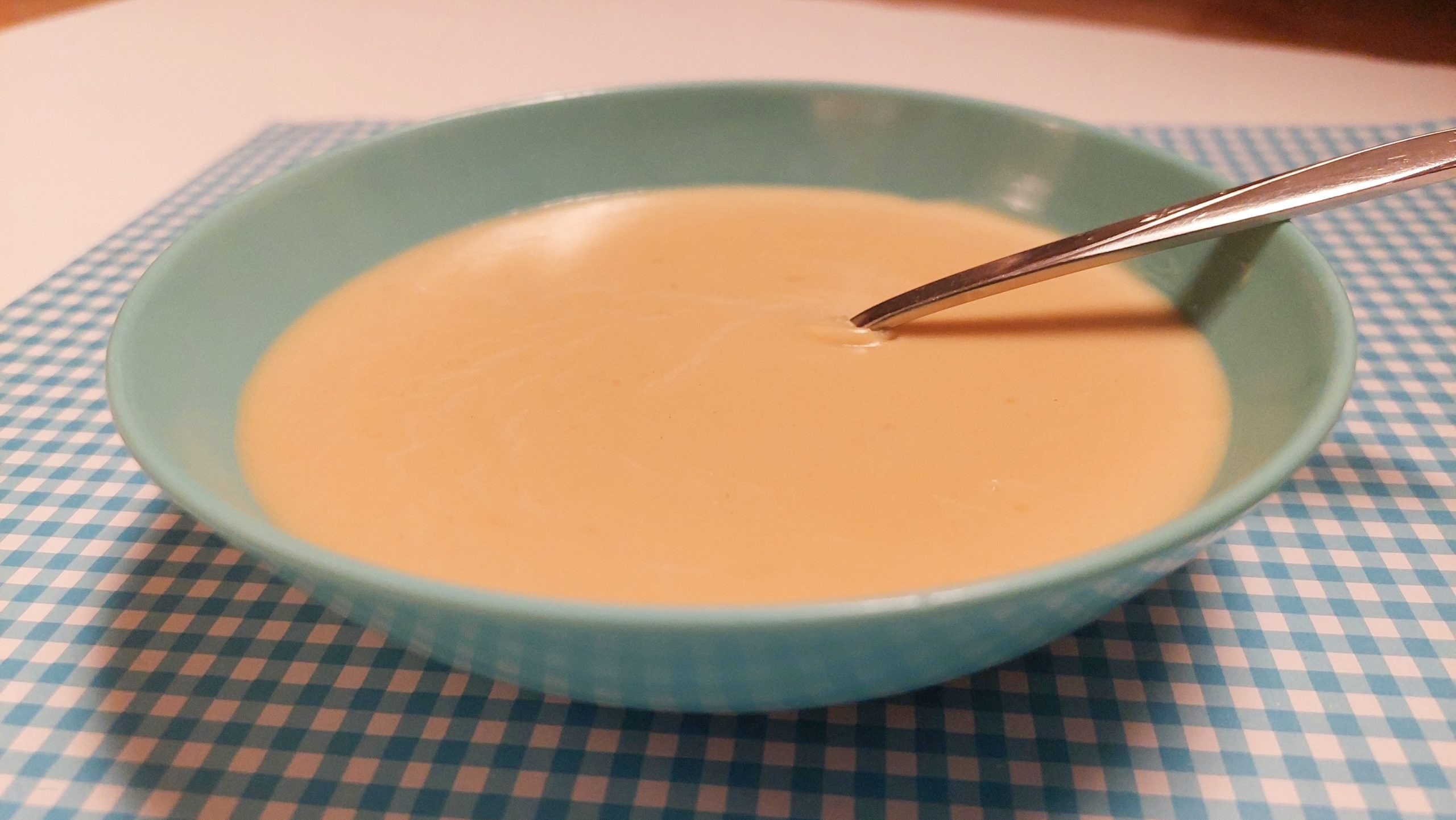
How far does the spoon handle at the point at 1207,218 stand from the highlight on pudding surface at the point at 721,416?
0.10ft

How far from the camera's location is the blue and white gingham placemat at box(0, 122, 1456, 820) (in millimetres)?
553

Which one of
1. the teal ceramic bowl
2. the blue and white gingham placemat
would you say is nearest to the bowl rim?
the teal ceramic bowl

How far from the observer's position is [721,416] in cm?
74

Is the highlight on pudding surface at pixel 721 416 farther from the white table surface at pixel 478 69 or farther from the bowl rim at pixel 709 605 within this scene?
the white table surface at pixel 478 69

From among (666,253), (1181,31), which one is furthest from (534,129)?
(1181,31)

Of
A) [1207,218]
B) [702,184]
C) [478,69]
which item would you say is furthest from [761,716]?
[478,69]

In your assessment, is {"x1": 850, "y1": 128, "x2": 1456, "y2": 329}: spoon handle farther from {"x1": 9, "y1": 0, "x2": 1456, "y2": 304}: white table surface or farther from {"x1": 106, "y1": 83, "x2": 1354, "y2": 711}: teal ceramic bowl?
{"x1": 9, "y1": 0, "x2": 1456, "y2": 304}: white table surface

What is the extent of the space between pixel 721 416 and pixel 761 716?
23 centimetres

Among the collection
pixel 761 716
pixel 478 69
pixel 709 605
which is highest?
pixel 709 605

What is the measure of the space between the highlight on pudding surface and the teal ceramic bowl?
0.12 ft

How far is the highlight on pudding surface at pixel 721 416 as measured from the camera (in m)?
0.62

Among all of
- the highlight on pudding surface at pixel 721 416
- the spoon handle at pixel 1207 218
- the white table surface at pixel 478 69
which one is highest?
the spoon handle at pixel 1207 218

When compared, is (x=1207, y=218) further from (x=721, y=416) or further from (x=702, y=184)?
(x=702, y=184)

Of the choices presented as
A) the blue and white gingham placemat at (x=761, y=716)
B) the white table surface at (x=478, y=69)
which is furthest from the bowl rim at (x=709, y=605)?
the white table surface at (x=478, y=69)
